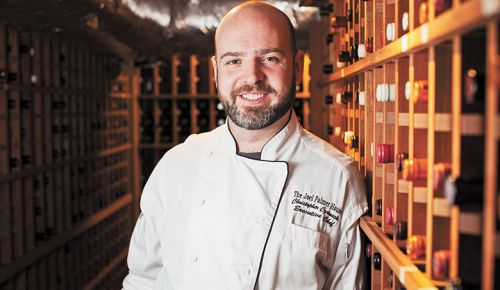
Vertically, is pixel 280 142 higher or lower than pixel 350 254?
higher

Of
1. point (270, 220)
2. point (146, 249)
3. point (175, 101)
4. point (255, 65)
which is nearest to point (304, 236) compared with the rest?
point (270, 220)

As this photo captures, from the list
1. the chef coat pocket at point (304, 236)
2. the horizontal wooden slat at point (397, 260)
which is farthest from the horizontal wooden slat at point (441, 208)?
the chef coat pocket at point (304, 236)

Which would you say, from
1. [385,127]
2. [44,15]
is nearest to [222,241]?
[385,127]

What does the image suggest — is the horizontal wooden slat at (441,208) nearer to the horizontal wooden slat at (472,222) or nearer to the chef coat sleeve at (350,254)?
the horizontal wooden slat at (472,222)

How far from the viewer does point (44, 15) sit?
2.87 meters

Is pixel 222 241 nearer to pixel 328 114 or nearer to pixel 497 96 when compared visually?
pixel 497 96

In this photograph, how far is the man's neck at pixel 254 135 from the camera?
182 cm

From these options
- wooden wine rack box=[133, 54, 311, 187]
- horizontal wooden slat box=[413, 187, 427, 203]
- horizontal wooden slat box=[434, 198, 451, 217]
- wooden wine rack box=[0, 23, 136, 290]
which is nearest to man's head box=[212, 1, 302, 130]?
horizontal wooden slat box=[413, 187, 427, 203]

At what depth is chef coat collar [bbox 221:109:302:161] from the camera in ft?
5.90

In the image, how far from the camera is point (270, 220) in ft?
5.59

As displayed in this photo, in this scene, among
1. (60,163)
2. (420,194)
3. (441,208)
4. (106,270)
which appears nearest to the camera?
(441,208)

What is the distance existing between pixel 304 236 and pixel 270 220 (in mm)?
103

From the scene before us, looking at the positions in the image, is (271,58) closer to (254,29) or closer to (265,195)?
(254,29)

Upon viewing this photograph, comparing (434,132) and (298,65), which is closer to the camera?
(434,132)
